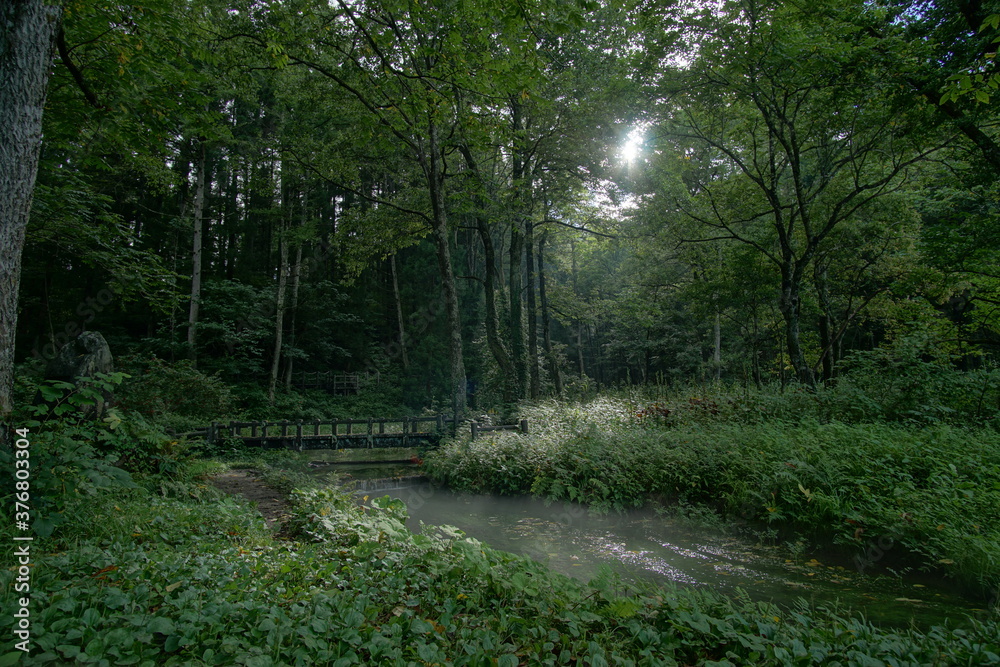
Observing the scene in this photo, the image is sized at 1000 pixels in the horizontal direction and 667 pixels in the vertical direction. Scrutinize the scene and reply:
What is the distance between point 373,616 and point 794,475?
576 cm

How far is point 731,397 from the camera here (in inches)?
412

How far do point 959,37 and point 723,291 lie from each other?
7006 mm

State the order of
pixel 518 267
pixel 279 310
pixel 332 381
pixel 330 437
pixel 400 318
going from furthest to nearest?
pixel 400 318 < pixel 332 381 < pixel 279 310 < pixel 518 267 < pixel 330 437

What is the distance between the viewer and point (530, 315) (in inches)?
747

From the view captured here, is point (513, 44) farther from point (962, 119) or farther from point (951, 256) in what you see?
point (951, 256)

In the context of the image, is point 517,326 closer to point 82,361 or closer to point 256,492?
point 256,492

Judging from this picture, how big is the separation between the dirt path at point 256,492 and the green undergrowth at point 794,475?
4.00 m

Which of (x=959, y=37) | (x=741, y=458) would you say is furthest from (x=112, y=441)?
(x=959, y=37)

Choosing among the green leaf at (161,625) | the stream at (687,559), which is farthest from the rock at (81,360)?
the green leaf at (161,625)

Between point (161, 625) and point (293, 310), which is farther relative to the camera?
point (293, 310)

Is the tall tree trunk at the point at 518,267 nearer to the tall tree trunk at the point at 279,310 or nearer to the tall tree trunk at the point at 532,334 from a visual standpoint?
the tall tree trunk at the point at 532,334

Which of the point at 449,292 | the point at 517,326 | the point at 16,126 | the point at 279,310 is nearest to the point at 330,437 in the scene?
the point at 449,292

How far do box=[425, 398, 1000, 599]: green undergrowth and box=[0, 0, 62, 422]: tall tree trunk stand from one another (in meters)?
7.35

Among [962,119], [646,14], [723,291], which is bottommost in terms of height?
[723,291]
